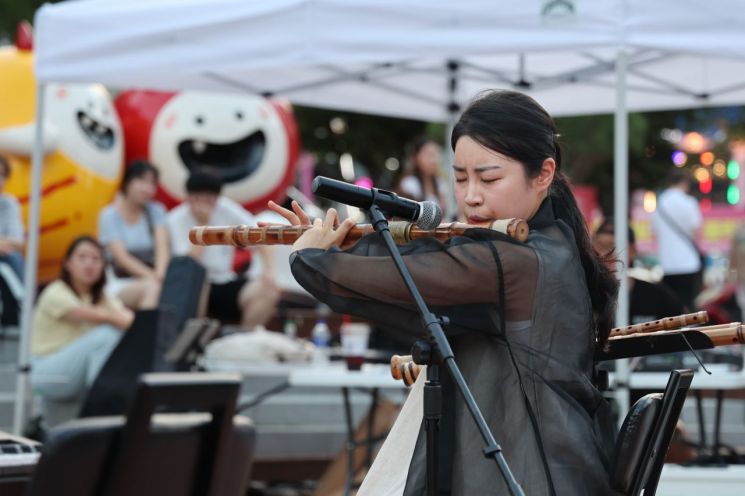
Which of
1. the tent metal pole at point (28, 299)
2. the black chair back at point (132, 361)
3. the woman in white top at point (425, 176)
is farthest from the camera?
the woman in white top at point (425, 176)

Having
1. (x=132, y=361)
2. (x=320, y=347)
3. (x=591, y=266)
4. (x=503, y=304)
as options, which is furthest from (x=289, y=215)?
(x=320, y=347)

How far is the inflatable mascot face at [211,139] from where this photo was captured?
1145cm

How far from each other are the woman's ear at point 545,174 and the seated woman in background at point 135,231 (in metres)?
6.32

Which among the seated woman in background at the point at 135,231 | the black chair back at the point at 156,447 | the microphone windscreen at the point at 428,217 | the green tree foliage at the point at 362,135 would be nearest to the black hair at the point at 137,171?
the seated woman in background at the point at 135,231

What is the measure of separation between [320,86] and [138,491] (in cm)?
610

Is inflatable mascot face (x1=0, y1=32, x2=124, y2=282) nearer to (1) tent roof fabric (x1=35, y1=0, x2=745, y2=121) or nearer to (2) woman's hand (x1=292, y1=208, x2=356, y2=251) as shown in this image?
(1) tent roof fabric (x1=35, y1=0, x2=745, y2=121)

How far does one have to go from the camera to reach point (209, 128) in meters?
11.6

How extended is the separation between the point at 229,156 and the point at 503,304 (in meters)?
9.40

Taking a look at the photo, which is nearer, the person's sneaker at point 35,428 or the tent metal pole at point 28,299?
the tent metal pole at point 28,299

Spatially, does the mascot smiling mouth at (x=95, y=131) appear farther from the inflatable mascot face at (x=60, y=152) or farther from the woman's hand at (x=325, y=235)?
the woman's hand at (x=325, y=235)

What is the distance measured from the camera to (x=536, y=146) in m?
2.77

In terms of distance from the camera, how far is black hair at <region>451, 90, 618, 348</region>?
2.74 meters

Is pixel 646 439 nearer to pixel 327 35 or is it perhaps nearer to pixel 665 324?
pixel 665 324

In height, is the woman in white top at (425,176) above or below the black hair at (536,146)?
above
